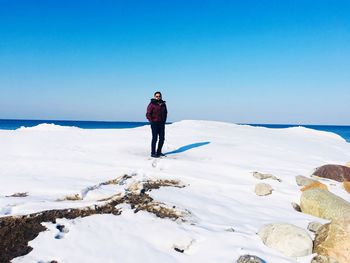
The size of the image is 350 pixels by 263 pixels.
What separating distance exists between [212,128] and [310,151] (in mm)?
5338

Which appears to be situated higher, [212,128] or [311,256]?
[212,128]

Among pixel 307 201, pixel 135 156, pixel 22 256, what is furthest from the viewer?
pixel 135 156

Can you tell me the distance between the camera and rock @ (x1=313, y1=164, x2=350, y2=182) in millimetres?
9148

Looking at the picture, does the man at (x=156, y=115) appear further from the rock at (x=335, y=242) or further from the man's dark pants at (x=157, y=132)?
the rock at (x=335, y=242)

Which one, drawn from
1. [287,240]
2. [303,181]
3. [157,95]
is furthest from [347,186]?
[157,95]

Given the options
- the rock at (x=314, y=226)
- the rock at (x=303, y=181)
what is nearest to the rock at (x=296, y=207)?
the rock at (x=314, y=226)

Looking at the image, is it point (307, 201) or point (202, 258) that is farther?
point (307, 201)

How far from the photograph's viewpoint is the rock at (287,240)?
15.1 ft

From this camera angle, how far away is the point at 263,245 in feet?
15.7

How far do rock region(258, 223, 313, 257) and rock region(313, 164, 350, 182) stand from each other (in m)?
4.90

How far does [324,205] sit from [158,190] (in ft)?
9.80

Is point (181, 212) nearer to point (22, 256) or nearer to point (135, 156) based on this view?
point (22, 256)

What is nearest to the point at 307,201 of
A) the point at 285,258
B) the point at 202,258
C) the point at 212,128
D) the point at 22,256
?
→ the point at 285,258

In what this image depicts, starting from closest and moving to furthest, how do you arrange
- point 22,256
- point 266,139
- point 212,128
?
point 22,256
point 266,139
point 212,128
